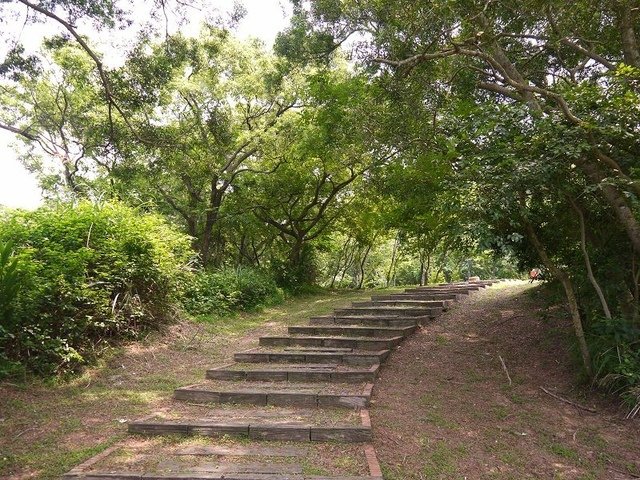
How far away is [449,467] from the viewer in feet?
13.1

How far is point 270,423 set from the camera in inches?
177

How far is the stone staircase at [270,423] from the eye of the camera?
371cm

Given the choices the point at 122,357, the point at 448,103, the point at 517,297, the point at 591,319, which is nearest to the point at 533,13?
the point at 448,103

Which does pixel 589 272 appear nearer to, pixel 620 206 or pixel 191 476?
pixel 620 206

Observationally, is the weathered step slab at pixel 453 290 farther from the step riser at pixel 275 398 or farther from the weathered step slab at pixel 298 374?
the step riser at pixel 275 398

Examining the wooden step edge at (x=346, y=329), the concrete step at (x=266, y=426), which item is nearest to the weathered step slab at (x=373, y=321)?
the wooden step edge at (x=346, y=329)

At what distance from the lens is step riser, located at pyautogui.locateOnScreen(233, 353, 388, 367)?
655 centimetres

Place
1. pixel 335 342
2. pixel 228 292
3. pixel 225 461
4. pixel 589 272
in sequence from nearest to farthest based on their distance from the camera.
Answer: pixel 225 461, pixel 589 272, pixel 335 342, pixel 228 292

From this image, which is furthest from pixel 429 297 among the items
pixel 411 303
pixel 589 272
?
pixel 589 272

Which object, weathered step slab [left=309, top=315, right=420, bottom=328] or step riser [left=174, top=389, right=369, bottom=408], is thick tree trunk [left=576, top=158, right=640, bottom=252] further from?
weathered step slab [left=309, top=315, right=420, bottom=328]

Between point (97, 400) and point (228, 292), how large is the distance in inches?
234

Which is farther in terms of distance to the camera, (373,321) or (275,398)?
(373,321)

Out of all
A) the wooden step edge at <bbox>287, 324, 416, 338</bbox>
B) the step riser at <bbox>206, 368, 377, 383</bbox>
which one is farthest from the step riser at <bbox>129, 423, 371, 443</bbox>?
the wooden step edge at <bbox>287, 324, 416, 338</bbox>

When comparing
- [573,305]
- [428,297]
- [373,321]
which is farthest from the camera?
[428,297]
